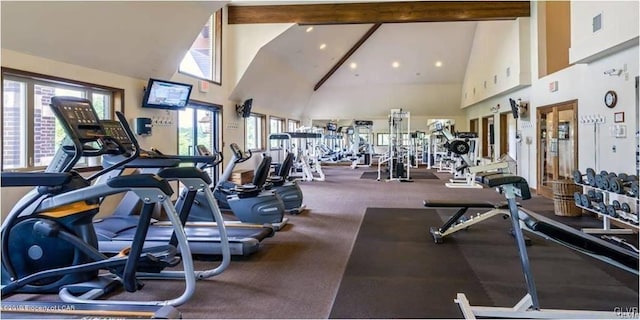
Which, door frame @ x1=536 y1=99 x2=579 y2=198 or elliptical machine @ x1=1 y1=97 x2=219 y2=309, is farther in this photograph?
door frame @ x1=536 y1=99 x2=579 y2=198

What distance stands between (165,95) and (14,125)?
2437mm

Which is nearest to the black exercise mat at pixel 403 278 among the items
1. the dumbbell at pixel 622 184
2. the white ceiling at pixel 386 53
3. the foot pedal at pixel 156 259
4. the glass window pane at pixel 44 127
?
the foot pedal at pixel 156 259

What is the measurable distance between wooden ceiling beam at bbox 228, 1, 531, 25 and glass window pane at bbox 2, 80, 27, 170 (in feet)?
17.9

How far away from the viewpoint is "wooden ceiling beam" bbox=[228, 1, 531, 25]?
881cm

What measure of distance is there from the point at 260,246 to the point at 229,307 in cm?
167

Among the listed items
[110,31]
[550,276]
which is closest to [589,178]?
[550,276]

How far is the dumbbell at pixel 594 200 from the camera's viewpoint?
497cm

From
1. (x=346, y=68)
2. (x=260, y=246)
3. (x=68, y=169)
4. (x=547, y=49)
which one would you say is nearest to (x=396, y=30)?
(x=346, y=68)

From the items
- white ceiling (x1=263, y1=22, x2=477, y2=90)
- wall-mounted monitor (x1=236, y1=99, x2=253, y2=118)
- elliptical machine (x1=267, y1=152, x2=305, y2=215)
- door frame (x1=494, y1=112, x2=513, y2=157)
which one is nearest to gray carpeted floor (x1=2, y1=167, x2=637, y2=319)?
elliptical machine (x1=267, y1=152, x2=305, y2=215)

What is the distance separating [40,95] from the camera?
4848 millimetres

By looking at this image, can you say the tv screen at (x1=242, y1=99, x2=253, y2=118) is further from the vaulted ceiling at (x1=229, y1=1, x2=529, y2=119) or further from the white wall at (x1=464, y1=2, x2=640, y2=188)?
the white wall at (x1=464, y1=2, x2=640, y2=188)

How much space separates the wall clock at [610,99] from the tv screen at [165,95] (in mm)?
6257

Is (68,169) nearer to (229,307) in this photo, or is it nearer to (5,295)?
(5,295)

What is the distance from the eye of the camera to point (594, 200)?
5156mm
